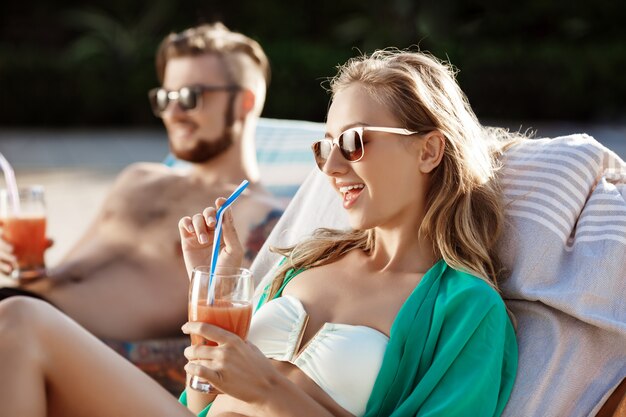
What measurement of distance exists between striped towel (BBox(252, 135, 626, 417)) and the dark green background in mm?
13709

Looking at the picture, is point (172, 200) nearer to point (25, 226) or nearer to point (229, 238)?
point (25, 226)

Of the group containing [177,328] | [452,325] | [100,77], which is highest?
[452,325]

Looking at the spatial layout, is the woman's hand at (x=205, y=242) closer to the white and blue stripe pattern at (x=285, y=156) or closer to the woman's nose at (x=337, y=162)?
the woman's nose at (x=337, y=162)

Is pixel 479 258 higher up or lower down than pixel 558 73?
higher up

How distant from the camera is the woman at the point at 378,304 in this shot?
229cm

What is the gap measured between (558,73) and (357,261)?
15.8 metres

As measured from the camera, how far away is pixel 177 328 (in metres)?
3.88

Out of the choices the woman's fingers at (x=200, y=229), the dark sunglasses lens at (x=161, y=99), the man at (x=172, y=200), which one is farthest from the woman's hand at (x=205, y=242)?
the dark sunglasses lens at (x=161, y=99)

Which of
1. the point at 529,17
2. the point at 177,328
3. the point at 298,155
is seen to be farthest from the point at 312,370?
the point at 529,17

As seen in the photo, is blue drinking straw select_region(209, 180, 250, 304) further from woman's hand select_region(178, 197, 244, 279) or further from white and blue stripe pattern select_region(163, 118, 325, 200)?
white and blue stripe pattern select_region(163, 118, 325, 200)

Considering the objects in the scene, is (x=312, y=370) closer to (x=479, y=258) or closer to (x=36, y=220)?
(x=479, y=258)

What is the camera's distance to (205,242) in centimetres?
252

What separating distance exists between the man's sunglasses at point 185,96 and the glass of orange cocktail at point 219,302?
7.52 ft

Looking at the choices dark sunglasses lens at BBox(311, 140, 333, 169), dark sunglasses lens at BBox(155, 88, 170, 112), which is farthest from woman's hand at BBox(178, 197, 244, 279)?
dark sunglasses lens at BBox(155, 88, 170, 112)
